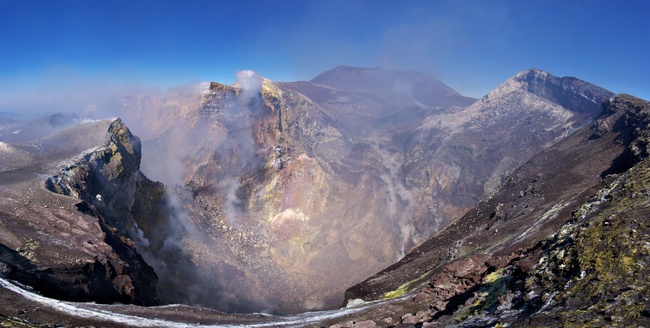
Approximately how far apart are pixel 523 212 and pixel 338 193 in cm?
5588

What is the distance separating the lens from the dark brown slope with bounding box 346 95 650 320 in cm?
2812

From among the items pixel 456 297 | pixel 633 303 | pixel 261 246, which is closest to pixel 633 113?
pixel 456 297

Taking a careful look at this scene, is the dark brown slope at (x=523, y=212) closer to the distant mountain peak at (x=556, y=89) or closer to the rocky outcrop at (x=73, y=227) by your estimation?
the rocky outcrop at (x=73, y=227)

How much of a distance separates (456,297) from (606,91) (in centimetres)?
13010

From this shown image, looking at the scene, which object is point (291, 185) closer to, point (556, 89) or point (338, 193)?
point (338, 193)

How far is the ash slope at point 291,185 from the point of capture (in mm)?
65250

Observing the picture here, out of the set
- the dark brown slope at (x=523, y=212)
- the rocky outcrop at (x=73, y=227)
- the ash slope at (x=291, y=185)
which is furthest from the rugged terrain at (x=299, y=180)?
the dark brown slope at (x=523, y=212)

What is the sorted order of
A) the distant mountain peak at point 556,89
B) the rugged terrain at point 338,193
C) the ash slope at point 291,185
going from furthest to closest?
the distant mountain peak at point 556,89
the ash slope at point 291,185
the rugged terrain at point 338,193

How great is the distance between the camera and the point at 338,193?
9681 centimetres

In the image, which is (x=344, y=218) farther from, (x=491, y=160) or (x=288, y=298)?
(x=491, y=160)

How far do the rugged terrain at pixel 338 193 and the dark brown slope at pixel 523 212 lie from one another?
0.29 meters

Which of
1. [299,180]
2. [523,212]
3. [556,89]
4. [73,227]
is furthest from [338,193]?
[556,89]

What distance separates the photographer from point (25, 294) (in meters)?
22.6

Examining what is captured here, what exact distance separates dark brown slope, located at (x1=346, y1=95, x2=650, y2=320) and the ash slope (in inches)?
911
